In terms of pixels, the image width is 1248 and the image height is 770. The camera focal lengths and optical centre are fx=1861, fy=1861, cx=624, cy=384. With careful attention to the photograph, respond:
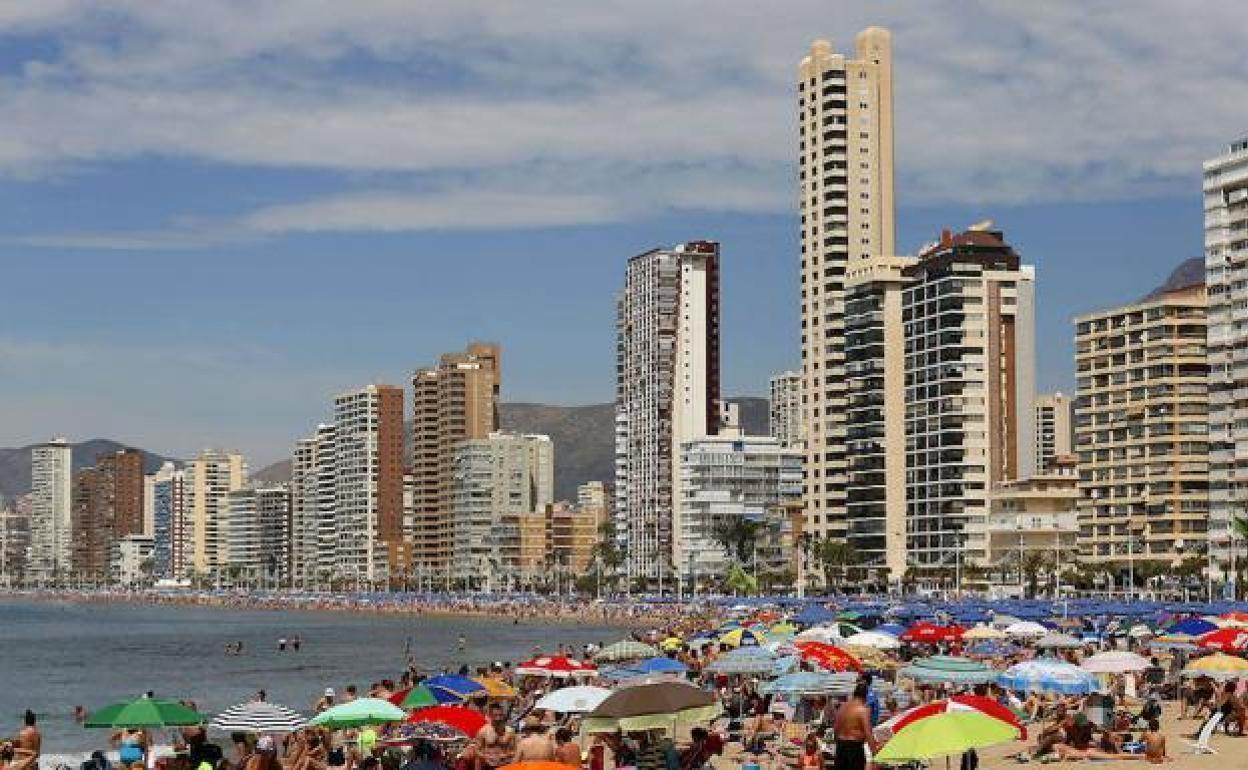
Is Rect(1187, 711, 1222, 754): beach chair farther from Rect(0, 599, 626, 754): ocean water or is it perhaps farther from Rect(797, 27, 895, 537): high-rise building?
Rect(797, 27, 895, 537): high-rise building

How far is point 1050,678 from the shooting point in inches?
1437

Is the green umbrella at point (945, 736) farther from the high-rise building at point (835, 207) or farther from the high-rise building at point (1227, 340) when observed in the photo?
the high-rise building at point (835, 207)

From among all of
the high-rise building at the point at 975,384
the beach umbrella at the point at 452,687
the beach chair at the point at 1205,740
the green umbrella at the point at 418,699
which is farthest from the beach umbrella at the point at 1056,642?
the high-rise building at the point at 975,384

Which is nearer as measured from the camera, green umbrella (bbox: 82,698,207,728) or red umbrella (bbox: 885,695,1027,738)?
red umbrella (bbox: 885,695,1027,738)

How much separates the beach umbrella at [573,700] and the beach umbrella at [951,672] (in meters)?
7.31

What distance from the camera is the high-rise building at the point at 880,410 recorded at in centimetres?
16812

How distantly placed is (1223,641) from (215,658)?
73036 millimetres

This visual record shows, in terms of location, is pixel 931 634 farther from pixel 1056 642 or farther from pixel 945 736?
pixel 945 736

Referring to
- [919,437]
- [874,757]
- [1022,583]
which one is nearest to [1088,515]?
[1022,583]

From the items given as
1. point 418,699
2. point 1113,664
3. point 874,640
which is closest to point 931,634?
point 874,640

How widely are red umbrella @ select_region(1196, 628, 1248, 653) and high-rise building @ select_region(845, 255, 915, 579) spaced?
11782cm

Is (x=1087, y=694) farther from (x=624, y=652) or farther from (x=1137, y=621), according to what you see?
(x=1137, y=621)

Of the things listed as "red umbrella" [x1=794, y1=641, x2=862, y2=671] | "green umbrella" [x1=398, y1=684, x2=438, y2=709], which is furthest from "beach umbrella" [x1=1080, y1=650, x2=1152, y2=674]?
"green umbrella" [x1=398, y1=684, x2=438, y2=709]

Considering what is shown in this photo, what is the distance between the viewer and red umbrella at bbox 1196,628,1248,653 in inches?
1876
